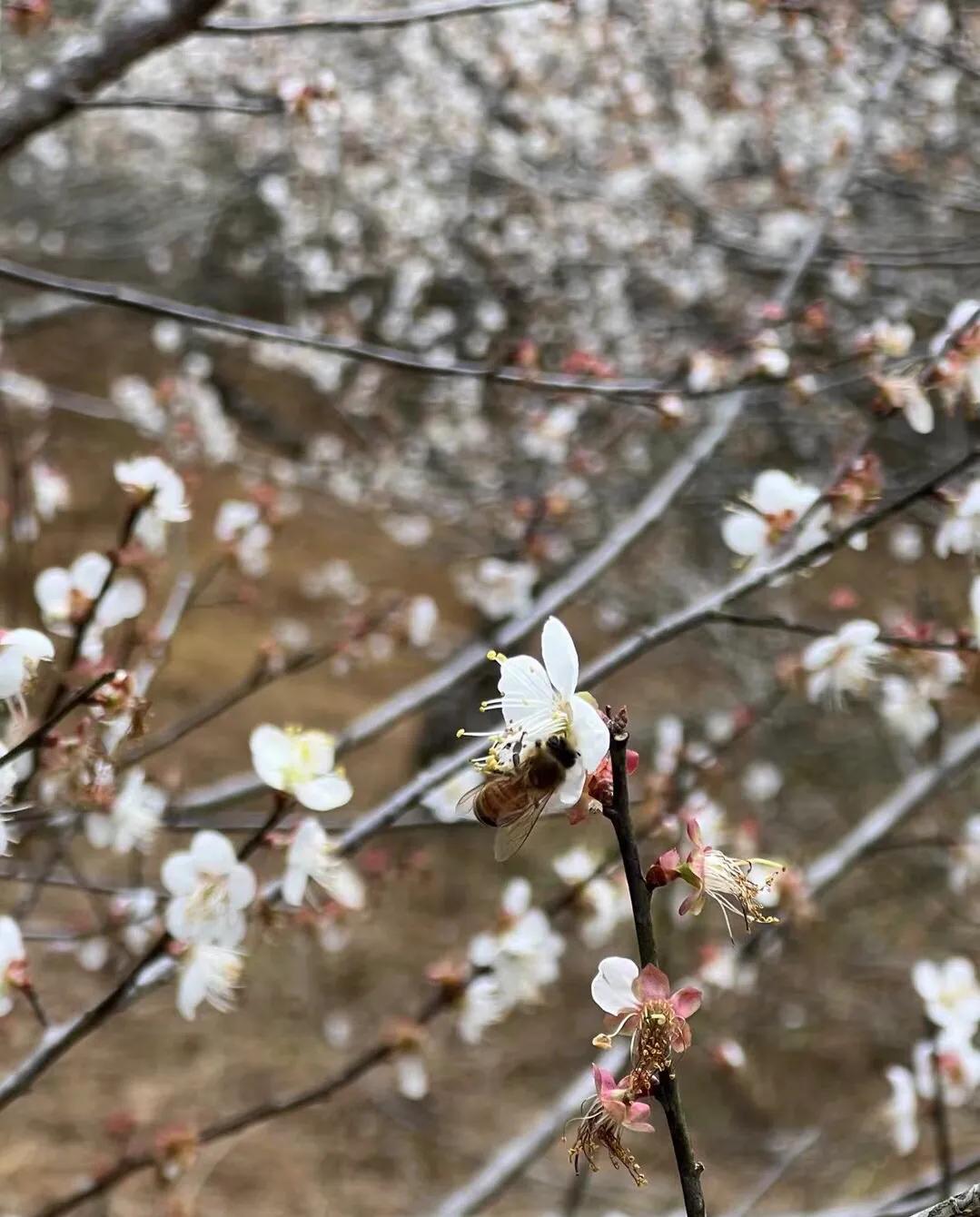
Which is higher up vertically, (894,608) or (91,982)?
(91,982)

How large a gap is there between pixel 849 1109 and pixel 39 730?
369 centimetres

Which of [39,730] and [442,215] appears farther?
[442,215]

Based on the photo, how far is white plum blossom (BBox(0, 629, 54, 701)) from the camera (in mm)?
729

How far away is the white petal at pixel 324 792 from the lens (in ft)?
2.87

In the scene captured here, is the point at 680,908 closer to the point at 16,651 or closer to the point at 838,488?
the point at 16,651

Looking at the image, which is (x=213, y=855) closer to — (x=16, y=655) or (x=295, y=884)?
(x=295, y=884)

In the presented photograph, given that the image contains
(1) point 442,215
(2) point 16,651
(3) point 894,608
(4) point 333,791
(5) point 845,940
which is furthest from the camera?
(3) point 894,608

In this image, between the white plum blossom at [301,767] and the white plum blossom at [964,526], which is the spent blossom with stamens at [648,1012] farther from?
the white plum blossom at [964,526]

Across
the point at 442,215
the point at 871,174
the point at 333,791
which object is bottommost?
the point at 442,215

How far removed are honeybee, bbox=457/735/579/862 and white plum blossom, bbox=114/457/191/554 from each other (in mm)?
571

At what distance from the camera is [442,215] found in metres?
4.91

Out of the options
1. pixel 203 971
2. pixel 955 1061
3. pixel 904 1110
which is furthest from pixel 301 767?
pixel 904 1110

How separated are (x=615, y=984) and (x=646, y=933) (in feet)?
0.32

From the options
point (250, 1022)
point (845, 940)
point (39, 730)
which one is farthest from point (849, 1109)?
point (39, 730)
